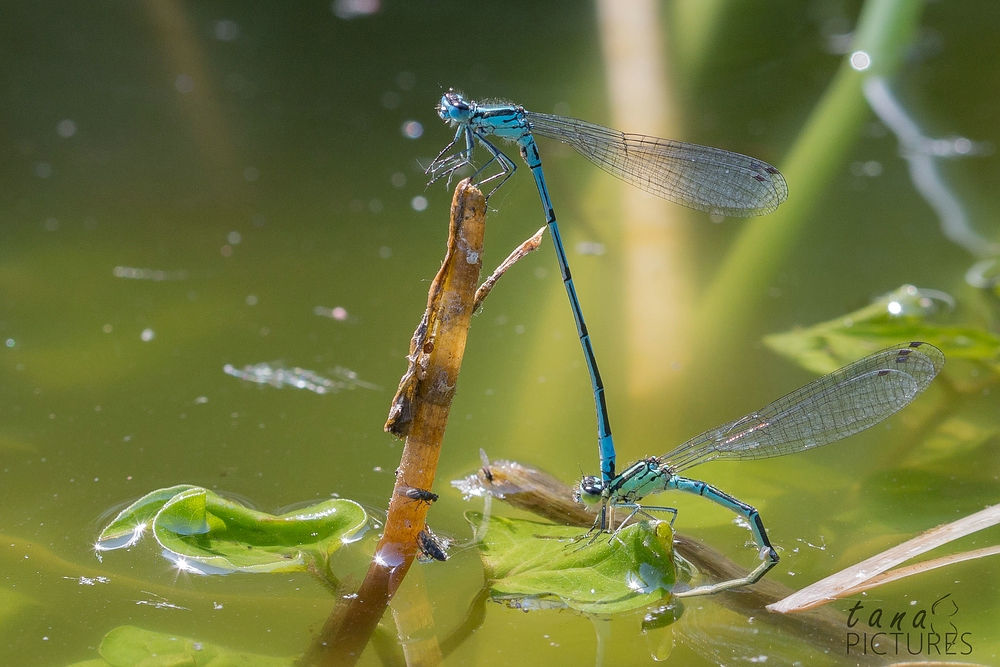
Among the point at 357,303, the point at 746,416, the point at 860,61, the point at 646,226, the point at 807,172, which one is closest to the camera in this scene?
the point at 746,416

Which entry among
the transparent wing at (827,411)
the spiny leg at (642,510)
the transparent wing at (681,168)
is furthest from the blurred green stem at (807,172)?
the spiny leg at (642,510)

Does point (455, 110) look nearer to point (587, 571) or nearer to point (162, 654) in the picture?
point (587, 571)

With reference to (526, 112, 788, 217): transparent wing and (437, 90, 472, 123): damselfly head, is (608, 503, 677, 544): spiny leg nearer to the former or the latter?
(526, 112, 788, 217): transparent wing

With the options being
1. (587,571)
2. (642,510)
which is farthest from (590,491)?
(587,571)

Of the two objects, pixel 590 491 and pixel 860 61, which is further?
pixel 860 61

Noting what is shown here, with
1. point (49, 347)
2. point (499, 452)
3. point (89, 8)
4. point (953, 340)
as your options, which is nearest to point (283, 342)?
point (49, 347)

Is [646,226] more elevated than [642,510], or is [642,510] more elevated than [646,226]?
[646,226]
